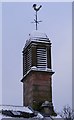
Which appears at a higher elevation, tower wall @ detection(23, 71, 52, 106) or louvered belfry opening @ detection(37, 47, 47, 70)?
louvered belfry opening @ detection(37, 47, 47, 70)

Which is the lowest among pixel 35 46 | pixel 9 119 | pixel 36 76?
pixel 9 119

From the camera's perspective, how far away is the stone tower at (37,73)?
85.7ft

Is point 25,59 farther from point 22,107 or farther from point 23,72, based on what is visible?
point 22,107

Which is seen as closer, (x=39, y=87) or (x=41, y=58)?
(x=39, y=87)

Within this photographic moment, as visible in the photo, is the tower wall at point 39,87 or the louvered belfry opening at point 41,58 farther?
the louvered belfry opening at point 41,58

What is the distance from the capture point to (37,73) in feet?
86.3

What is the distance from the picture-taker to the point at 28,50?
2756cm

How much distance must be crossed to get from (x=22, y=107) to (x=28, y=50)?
3.67 m

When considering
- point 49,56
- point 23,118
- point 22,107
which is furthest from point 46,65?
point 23,118

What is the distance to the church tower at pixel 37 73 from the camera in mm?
26109

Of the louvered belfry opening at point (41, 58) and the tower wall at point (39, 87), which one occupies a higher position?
the louvered belfry opening at point (41, 58)

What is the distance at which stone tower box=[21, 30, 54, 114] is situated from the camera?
26.1 metres

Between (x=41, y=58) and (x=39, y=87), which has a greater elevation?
(x=41, y=58)

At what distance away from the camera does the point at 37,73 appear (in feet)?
86.3
